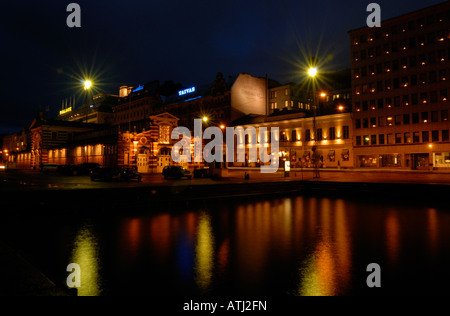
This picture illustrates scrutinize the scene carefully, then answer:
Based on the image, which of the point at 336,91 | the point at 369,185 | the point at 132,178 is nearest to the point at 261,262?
the point at 369,185

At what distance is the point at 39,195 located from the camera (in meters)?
14.5

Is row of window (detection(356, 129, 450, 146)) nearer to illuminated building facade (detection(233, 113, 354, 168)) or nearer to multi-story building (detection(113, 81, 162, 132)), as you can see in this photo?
illuminated building facade (detection(233, 113, 354, 168))

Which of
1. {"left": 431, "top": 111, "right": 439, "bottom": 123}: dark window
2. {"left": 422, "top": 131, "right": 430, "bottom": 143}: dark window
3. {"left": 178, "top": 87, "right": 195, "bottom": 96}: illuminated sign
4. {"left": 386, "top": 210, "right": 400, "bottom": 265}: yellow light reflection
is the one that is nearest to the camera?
{"left": 386, "top": 210, "right": 400, "bottom": 265}: yellow light reflection

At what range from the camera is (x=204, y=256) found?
8.16 meters

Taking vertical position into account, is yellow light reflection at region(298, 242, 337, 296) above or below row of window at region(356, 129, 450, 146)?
below

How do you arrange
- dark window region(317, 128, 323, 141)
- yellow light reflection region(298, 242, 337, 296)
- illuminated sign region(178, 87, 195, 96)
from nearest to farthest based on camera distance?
yellow light reflection region(298, 242, 337, 296) < dark window region(317, 128, 323, 141) < illuminated sign region(178, 87, 195, 96)

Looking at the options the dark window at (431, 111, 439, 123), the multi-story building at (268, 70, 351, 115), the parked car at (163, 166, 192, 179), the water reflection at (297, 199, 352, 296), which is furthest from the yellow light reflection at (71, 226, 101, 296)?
the multi-story building at (268, 70, 351, 115)

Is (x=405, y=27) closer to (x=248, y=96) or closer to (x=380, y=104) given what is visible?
(x=380, y=104)

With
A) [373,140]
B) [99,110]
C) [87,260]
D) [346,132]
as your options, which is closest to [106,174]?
[87,260]

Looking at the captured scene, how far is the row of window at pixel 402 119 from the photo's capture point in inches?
2127

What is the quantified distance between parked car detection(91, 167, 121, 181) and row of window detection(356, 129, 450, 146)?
48.2 m

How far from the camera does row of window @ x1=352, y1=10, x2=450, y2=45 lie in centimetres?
5424

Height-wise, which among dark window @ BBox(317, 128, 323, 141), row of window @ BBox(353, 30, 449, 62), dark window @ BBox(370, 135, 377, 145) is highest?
row of window @ BBox(353, 30, 449, 62)
